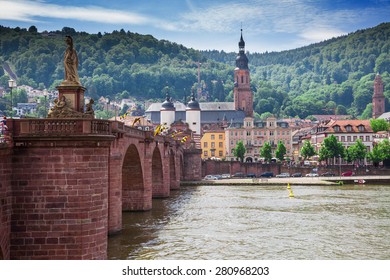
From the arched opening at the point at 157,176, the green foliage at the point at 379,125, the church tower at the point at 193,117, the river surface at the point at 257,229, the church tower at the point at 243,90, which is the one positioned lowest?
the river surface at the point at 257,229

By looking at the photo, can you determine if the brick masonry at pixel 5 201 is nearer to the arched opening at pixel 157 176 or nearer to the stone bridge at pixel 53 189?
the stone bridge at pixel 53 189

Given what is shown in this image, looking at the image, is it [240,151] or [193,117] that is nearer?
[240,151]

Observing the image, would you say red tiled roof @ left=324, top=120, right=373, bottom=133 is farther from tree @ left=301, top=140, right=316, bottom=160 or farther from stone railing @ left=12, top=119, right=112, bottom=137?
stone railing @ left=12, top=119, right=112, bottom=137

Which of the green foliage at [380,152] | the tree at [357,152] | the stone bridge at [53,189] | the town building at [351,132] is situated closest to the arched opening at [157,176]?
the stone bridge at [53,189]

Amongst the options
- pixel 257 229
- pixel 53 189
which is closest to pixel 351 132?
pixel 257 229

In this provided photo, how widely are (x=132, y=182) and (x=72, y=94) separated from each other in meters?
18.8

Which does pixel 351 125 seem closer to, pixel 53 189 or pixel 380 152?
pixel 380 152

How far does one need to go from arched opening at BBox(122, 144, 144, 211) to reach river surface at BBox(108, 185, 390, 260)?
95 centimetres

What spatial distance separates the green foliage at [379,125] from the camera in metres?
96.1

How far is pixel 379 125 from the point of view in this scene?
96.6 meters

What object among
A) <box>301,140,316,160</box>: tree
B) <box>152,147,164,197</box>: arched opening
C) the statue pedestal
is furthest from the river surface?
<box>301,140,316,160</box>: tree

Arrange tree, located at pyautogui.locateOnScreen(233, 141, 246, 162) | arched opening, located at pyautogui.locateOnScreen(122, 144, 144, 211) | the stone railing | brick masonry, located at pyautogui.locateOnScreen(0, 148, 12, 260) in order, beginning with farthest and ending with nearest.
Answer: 1. tree, located at pyautogui.locateOnScreen(233, 141, 246, 162)
2. arched opening, located at pyautogui.locateOnScreen(122, 144, 144, 211)
3. the stone railing
4. brick masonry, located at pyautogui.locateOnScreen(0, 148, 12, 260)

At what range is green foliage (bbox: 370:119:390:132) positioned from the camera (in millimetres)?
96125

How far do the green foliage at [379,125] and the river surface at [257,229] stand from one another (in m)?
48.9
